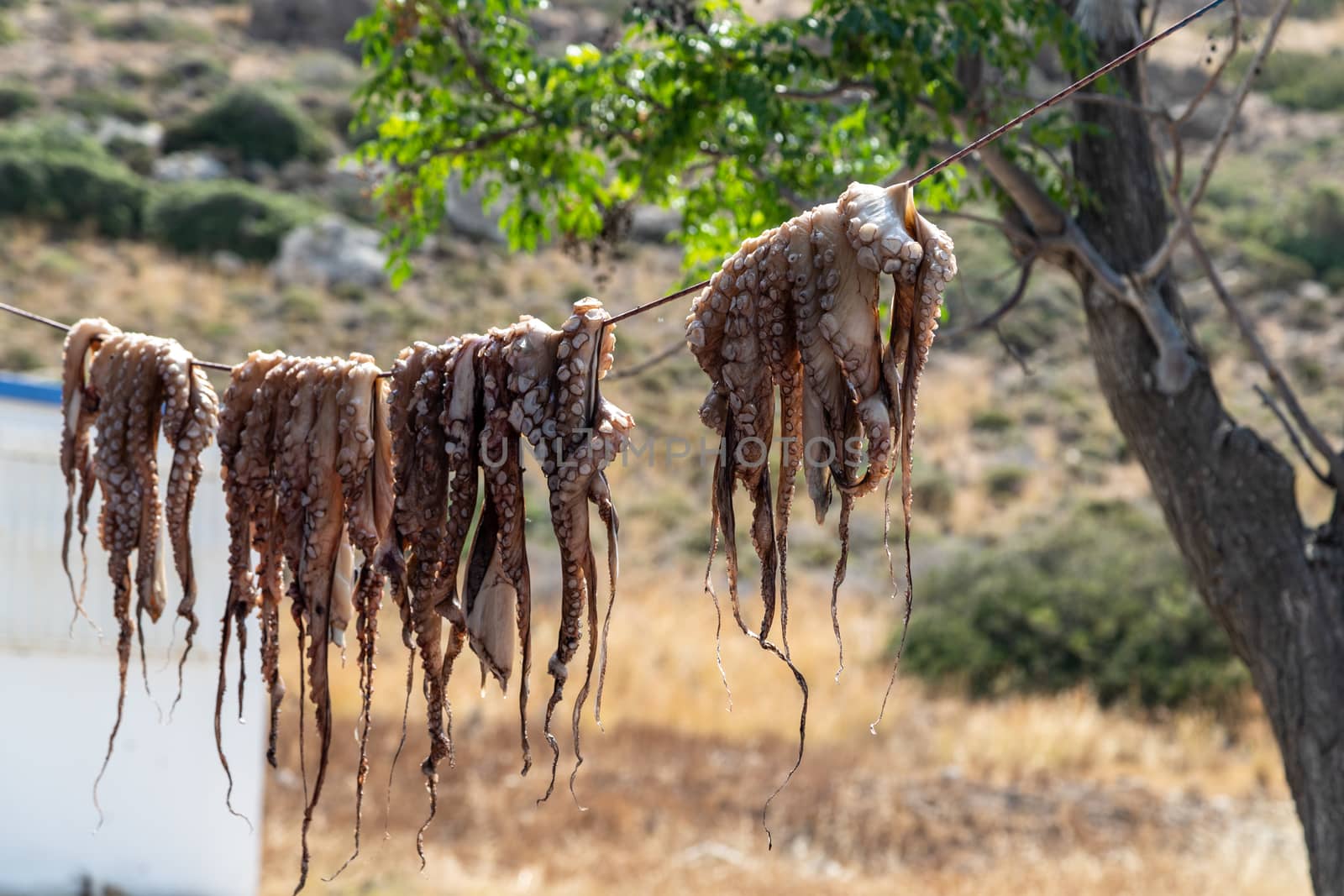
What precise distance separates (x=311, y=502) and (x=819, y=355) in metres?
1.13

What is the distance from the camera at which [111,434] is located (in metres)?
3.00

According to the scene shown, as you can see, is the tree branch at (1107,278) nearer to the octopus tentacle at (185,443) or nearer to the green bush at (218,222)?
the octopus tentacle at (185,443)

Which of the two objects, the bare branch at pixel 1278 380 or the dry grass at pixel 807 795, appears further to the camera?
the dry grass at pixel 807 795

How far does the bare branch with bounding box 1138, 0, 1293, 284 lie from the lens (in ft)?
16.3

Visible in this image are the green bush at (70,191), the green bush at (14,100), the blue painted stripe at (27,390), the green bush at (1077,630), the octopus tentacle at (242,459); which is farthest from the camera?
the green bush at (14,100)

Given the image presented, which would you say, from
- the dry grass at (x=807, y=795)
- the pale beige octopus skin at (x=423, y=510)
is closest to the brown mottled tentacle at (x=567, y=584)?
the pale beige octopus skin at (x=423, y=510)

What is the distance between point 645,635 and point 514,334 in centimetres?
1346

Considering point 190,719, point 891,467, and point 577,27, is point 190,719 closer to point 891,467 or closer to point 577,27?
point 891,467

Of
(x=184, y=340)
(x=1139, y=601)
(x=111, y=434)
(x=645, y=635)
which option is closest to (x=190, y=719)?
(x=111, y=434)

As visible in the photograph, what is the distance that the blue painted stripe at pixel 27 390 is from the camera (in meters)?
6.89

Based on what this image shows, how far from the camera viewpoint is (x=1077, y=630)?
15.2 m

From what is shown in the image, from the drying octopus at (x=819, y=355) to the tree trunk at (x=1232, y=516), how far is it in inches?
117

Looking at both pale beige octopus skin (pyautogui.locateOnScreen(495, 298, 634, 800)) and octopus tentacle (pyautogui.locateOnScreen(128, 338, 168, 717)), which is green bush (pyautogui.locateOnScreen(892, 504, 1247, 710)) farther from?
pale beige octopus skin (pyautogui.locateOnScreen(495, 298, 634, 800))

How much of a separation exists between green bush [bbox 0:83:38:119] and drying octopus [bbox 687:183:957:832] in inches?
1273
